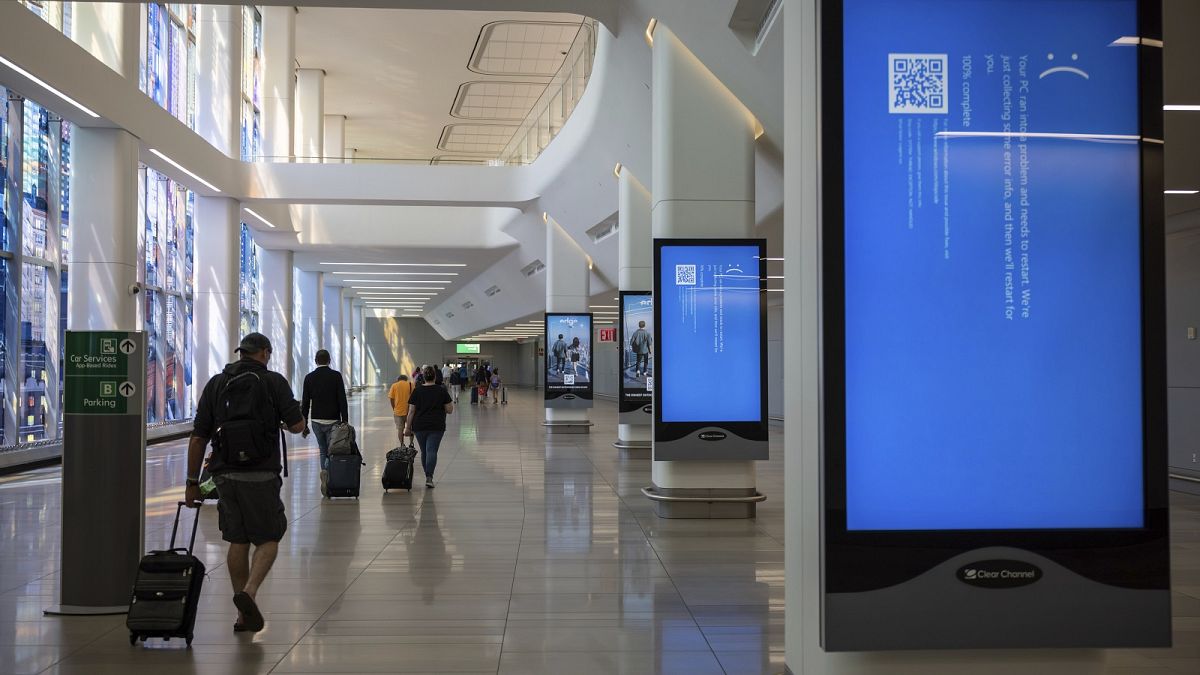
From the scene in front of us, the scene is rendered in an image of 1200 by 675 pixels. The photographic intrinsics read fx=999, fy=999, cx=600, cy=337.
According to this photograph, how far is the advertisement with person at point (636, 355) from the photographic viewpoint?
16.8 meters

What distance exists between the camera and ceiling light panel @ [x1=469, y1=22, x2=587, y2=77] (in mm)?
30500

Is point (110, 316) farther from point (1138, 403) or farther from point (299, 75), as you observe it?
point (299, 75)

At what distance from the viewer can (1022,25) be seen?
3.42 meters

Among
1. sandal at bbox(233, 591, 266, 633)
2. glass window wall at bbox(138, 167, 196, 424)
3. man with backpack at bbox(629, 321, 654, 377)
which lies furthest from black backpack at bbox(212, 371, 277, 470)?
glass window wall at bbox(138, 167, 196, 424)

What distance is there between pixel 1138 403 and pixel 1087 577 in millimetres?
610

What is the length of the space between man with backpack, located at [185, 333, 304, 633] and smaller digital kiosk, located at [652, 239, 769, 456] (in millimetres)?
5268

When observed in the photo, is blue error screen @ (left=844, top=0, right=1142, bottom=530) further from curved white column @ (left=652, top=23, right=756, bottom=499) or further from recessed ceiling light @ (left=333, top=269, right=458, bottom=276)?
recessed ceiling light @ (left=333, top=269, right=458, bottom=276)

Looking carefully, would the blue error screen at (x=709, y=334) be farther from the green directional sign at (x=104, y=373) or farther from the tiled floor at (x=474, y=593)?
the green directional sign at (x=104, y=373)

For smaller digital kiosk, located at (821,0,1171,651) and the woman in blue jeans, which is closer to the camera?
smaller digital kiosk, located at (821,0,1171,651)

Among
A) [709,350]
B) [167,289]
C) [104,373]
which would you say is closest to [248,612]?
[104,373]

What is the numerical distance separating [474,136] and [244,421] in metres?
42.4

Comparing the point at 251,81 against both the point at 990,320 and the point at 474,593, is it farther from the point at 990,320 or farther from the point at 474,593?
the point at 990,320

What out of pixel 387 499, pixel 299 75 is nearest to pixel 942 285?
pixel 387 499

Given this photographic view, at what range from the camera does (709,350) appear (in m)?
10.8
